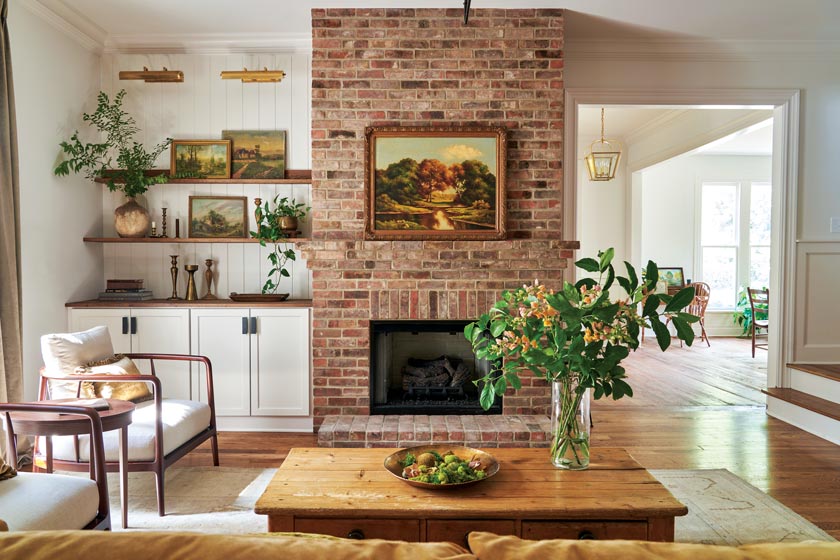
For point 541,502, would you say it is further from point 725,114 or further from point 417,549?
point 725,114

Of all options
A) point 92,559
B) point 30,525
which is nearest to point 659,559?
point 92,559

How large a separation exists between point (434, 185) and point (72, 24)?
8.97 ft

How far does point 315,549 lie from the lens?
0.83 metres

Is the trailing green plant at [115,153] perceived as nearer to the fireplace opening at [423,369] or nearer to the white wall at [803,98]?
the fireplace opening at [423,369]

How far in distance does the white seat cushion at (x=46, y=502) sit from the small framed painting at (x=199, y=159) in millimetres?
2805

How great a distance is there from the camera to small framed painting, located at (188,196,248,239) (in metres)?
4.54

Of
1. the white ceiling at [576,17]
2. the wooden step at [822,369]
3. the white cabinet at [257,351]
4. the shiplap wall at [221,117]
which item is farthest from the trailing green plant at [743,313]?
the white cabinet at [257,351]

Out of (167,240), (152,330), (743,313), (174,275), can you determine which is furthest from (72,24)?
(743,313)

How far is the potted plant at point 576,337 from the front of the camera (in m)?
1.96

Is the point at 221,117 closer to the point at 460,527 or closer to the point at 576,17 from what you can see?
the point at 576,17

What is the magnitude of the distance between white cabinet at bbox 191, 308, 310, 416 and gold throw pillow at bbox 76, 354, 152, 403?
944mm

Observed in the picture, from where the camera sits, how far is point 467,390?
424cm

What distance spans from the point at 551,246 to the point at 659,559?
3.24m

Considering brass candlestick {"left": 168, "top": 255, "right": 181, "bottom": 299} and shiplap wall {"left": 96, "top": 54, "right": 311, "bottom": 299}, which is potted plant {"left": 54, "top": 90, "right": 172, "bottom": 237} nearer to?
shiplap wall {"left": 96, "top": 54, "right": 311, "bottom": 299}
